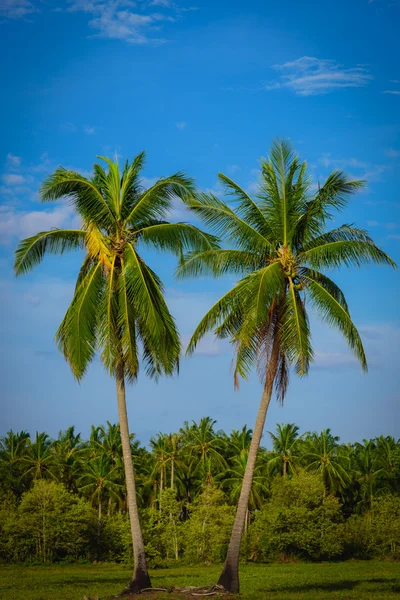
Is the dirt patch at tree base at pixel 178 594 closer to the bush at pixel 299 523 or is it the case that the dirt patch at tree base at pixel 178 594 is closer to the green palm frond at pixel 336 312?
the green palm frond at pixel 336 312

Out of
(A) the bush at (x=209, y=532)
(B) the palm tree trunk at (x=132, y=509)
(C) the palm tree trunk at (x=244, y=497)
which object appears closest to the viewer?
(C) the palm tree trunk at (x=244, y=497)

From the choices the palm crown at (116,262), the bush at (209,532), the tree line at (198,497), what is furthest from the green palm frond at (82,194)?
the bush at (209,532)

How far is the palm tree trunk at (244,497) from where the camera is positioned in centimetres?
1944

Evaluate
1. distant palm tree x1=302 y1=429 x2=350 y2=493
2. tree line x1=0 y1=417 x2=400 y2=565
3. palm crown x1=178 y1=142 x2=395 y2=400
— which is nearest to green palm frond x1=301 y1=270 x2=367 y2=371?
palm crown x1=178 y1=142 x2=395 y2=400

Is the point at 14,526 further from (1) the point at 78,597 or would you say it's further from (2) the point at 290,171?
(2) the point at 290,171

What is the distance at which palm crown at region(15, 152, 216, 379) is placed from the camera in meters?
20.1

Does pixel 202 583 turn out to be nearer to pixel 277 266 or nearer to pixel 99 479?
pixel 277 266

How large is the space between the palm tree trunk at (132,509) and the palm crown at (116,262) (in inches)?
27.0

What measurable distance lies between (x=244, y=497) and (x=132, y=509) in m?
3.27

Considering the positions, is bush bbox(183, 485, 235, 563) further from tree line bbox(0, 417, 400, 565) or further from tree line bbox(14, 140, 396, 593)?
tree line bbox(14, 140, 396, 593)

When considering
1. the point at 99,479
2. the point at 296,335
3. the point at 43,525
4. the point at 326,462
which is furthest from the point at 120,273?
the point at 326,462

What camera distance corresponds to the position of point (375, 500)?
208 feet

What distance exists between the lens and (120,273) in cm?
2094

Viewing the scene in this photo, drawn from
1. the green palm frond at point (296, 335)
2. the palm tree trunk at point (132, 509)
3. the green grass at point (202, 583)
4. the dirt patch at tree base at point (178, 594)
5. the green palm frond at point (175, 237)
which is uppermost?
the green palm frond at point (175, 237)
